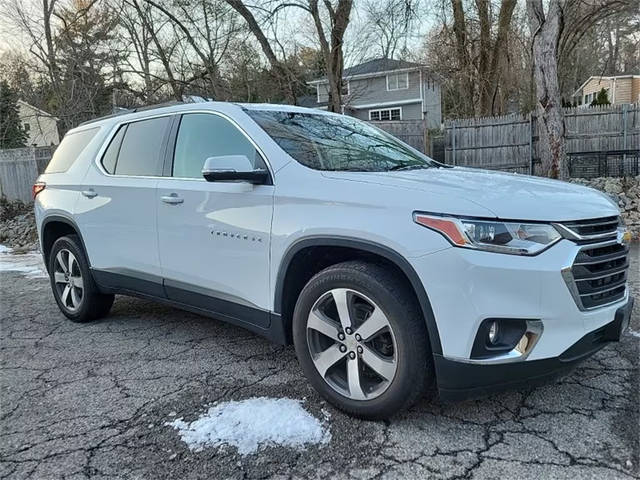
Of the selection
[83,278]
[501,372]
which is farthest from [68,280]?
[501,372]

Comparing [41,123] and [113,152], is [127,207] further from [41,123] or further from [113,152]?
[41,123]

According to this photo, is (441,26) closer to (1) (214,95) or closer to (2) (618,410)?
(1) (214,95)

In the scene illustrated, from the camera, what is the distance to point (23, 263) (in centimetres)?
867

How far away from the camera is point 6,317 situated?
5184mm

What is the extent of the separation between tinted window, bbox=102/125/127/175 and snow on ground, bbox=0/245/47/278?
3744mm

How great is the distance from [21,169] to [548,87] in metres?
15.5

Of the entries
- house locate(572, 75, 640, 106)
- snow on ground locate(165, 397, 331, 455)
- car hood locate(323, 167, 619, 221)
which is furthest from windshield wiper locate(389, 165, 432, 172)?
house locate(572, 75, 640, 106)

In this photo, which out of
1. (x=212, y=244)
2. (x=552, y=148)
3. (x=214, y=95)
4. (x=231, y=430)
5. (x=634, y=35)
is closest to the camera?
(x=231, y=430)

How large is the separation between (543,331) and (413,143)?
12.4 meters

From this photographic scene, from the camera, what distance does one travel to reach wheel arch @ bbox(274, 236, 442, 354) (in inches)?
96.0

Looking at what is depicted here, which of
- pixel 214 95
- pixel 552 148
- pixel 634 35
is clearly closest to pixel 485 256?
pixel 552 148

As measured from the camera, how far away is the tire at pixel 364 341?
8.27 feet

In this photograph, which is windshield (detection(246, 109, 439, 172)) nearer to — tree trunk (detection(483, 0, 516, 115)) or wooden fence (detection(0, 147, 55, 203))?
tree trunk (detection(483, 0, 516, 115))

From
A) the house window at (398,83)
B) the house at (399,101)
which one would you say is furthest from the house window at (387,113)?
the house window at (398,83)
